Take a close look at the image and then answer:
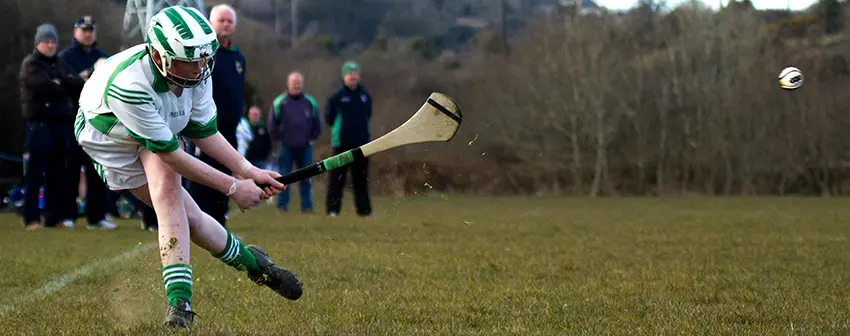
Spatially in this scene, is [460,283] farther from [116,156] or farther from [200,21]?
[200,21]

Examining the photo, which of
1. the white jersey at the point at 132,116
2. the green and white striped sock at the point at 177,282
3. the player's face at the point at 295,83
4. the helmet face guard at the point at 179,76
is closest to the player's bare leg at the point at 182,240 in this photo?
the green and white striped sock at the point at 177,282

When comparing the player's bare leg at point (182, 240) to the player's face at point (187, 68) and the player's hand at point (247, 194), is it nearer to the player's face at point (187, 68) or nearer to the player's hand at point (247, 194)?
the player's hand at point (247, 194)

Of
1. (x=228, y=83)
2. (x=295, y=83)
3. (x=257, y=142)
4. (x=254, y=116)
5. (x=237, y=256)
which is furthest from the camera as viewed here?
(x=254, y=116)

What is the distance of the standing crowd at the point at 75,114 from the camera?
11102 mm

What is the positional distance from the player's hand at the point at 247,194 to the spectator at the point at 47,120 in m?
7.50

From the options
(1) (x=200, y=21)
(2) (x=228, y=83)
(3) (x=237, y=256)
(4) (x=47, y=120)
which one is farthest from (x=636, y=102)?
(1) (x=200, y=21)

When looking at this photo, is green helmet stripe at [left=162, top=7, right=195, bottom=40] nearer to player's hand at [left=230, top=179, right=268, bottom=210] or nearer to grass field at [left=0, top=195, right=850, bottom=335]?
player's hand at [left=230, top=179, right=268, bottom=210]

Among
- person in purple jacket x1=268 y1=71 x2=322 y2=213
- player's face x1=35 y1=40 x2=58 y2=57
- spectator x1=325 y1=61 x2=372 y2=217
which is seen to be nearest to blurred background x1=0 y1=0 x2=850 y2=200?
person in purple jacket x1=268 y1=71 x2=322 y2=213

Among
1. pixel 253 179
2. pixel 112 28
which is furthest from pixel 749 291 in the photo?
pixel 112 28

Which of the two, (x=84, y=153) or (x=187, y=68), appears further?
(x=84, y=153)

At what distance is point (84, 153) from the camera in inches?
549

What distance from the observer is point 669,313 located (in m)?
6.13

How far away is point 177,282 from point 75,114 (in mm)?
8097

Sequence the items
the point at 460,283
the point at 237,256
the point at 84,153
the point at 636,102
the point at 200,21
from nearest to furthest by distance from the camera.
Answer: the point at 200,21 → the point at 237,256 → the point at 460,283 → the point at 84,153 → the point at 636,102
